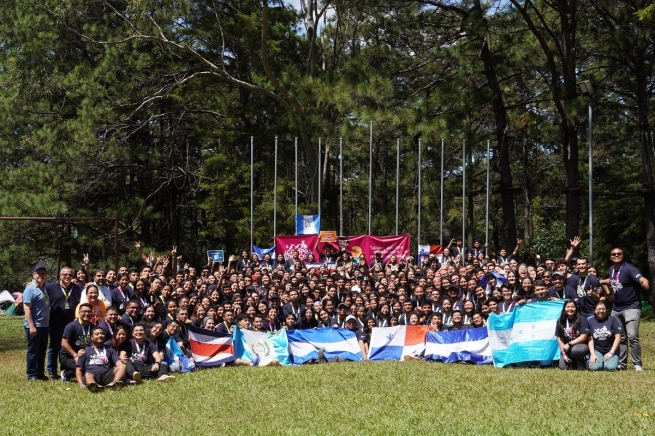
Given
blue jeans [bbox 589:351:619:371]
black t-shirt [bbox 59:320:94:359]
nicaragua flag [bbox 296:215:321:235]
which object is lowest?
blue jeans [bbox 589:351:619:371]

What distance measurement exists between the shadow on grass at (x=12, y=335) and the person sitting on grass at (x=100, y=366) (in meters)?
9.15

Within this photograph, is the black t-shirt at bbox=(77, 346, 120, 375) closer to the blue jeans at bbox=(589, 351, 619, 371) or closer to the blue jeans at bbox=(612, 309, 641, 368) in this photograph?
the blue jeans at bbox=(589, 351, 619, 371)

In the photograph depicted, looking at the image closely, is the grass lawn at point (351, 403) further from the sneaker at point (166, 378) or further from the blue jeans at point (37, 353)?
the blue jeans at point (37, 353)

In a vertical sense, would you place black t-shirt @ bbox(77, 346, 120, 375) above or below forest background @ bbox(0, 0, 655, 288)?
below

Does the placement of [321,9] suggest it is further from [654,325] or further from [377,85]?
[654,325]

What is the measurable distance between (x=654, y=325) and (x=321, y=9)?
60.0 feet

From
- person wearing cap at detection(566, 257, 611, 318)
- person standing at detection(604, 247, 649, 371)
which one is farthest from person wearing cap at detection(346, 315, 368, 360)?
person standing at detection(604, 247, 649, 371)

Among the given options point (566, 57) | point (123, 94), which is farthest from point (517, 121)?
point (123, 94)

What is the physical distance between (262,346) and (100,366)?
347 centimetres

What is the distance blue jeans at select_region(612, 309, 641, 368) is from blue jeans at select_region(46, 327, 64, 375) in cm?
862

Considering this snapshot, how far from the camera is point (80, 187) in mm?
29875

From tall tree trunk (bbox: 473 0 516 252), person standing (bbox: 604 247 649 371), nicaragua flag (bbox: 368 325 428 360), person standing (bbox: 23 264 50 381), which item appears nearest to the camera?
person standing (bbox: 604 247 649 371)

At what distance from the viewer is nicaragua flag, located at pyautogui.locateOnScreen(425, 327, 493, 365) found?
13125 millimetres

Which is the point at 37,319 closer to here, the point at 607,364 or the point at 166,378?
the point at 166,378
